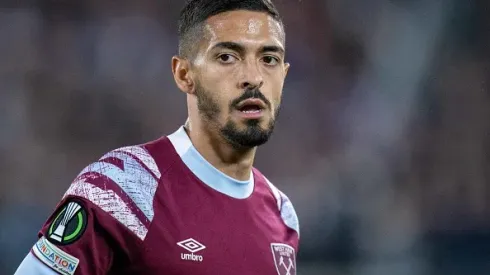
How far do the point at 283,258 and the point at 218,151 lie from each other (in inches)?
16.8

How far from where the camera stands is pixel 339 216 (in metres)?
6.07

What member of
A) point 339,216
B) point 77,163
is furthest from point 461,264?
point 77,163

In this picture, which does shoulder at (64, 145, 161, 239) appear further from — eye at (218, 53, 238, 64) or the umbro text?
eye at (218, 53, 238, 64)

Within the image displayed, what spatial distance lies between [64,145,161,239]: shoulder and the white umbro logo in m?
0.12

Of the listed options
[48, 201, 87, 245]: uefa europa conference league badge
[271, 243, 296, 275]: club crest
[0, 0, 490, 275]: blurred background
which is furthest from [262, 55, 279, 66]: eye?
[0, 0, 490, 275]: blurred background

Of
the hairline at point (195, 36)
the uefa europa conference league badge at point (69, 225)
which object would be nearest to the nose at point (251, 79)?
the hairline at point (195, 36)

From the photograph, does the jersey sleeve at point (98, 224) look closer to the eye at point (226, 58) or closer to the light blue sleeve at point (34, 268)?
the light blue sleeve at point (34, 268)

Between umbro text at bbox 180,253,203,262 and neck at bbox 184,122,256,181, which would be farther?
neck at bbox 184,122,256,181

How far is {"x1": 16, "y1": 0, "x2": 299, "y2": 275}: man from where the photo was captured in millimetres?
2141

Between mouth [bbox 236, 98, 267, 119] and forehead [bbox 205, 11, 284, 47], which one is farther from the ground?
forehead [bbox 205, 11, 284, 47]

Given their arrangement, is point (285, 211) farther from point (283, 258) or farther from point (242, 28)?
point (242, 28)

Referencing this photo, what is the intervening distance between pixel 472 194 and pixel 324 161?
3.92ft

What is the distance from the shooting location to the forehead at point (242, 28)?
8.17 ft

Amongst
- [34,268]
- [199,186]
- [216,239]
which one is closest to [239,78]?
[199,186]
